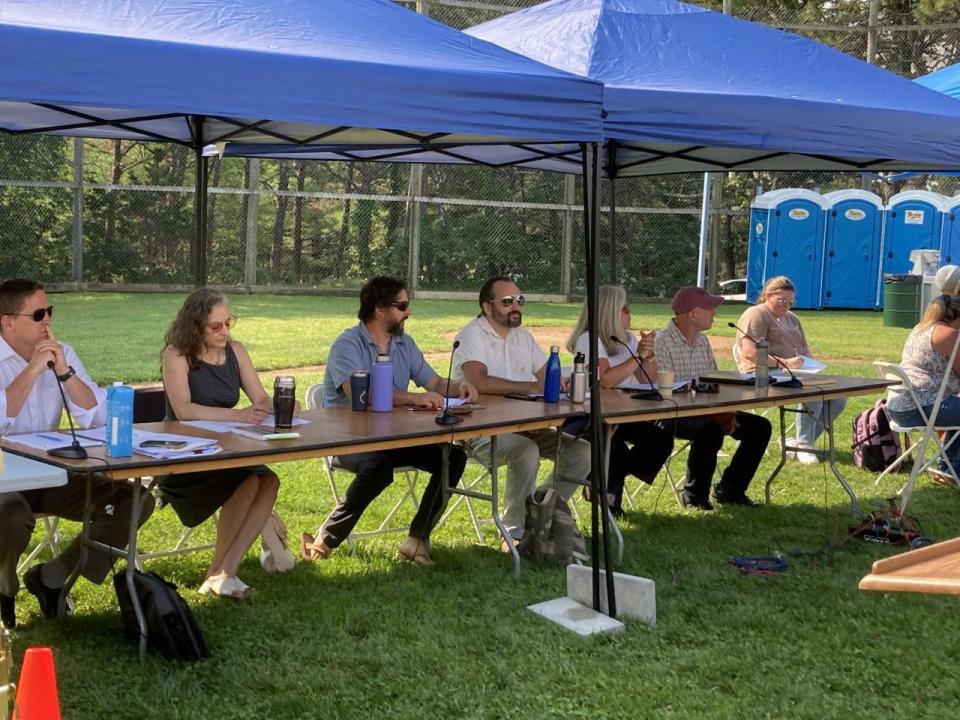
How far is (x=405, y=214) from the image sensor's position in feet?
63.3

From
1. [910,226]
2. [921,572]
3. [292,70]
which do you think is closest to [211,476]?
[292,70]

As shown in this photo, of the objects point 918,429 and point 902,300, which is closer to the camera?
point 918,429

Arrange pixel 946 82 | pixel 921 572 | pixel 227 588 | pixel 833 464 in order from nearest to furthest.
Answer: pixel 921 572 → pixel 227 588 → pixel 833 464 → pixel 946 82

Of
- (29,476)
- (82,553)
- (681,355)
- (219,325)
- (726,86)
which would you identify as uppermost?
(726,86)

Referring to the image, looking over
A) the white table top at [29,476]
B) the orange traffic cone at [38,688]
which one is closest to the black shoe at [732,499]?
the white table top at [29,476]

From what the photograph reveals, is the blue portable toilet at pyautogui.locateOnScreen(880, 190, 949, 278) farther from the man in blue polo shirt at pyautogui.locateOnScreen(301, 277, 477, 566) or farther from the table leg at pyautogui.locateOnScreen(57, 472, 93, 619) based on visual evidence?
the table leg at pyautogui.locateOnScreen(57, 472, 93, 619)

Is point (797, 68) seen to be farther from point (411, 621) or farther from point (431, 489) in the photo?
point (411, 621)

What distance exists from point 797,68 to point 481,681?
11.1 ft

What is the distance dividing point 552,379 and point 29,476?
2665mm

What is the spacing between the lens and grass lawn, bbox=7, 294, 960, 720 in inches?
152

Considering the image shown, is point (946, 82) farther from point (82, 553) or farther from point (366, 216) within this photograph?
point (366, 216)

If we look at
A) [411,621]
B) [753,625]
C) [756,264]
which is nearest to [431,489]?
[411,621]

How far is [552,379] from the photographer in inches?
222

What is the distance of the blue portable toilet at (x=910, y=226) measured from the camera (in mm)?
19734
